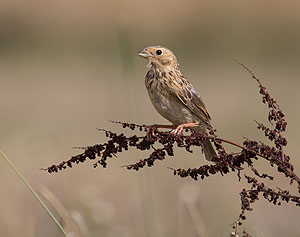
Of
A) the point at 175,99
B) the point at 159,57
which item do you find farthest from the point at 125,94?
the point at 175,99

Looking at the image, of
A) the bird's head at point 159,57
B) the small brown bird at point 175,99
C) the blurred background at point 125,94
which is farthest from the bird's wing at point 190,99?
the blurred background at point 125,94

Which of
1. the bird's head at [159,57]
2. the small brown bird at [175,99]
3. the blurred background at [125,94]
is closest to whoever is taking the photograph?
the small brown bird at [175,99]

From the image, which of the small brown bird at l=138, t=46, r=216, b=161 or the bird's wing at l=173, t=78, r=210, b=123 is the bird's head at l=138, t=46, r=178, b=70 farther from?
the bird's wing at l=173, t=78, r=210, b=123

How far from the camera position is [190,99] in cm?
636

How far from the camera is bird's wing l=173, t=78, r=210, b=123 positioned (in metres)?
6.29

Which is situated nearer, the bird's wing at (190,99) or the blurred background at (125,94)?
the bird's wing at (190,99)

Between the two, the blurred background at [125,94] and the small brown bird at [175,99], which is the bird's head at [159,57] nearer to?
the small brown bird at [175,99]

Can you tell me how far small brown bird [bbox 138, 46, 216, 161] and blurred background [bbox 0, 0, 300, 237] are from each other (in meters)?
0.54

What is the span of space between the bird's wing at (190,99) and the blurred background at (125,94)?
22.8 inches

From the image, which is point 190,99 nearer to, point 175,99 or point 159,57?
Result: point 175,99

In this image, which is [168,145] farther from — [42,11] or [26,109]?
[42,11]

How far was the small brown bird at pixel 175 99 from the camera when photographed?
6270 millimetres

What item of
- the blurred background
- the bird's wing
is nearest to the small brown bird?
the bird's wing

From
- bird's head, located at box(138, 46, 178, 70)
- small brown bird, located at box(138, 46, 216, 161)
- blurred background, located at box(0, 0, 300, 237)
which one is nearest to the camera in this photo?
small brown bird, located at box(138, 46, 216, 161)
